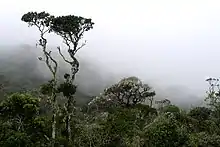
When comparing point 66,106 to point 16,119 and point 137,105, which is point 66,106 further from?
point 137,105

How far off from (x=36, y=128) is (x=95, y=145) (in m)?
4.49

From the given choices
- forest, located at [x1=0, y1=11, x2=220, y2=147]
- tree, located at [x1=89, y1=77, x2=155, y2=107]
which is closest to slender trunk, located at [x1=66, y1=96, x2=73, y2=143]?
forest, located at [x1=0, y1=11, x2=220, y2=147]

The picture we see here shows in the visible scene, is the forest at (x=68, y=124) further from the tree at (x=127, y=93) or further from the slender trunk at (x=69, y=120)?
the tree at (x=127, y=93)

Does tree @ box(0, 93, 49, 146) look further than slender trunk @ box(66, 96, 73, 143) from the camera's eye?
Yes

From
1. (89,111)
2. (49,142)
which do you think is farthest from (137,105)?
(49,142)

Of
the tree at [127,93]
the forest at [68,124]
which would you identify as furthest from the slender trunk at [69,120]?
the tree at [127,93]

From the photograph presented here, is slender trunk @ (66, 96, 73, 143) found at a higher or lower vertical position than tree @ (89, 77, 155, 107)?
lower

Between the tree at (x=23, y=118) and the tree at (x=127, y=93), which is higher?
the tree at (x=127, y=93)

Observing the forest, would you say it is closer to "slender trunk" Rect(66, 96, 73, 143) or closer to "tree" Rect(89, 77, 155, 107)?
"slender trunk" Rect(66, 96, 73, 143)

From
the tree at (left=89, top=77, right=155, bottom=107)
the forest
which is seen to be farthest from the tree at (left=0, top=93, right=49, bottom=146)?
the tree at (left=89, top=77, right=155, bottom=107)

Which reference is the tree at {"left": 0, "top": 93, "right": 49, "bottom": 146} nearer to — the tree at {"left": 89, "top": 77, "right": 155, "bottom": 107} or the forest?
the forest

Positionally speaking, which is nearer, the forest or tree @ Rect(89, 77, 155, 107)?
the forest

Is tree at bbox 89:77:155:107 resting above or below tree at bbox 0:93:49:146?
above

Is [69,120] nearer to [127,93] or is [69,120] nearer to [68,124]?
[68,124]
